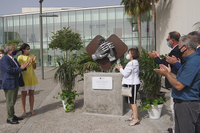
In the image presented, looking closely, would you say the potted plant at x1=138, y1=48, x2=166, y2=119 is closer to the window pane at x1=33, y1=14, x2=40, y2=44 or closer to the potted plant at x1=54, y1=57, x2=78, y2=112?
the potted plant at x1=54, y1=57, x2=78, y2=112

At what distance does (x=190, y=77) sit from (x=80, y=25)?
23.1m

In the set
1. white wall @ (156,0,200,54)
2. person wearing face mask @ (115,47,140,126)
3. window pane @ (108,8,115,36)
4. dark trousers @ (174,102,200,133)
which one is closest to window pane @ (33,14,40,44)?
window pane @ (108,8,115,36)

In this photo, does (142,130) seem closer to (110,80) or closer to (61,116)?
(110,80)

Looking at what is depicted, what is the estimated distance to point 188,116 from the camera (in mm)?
1966

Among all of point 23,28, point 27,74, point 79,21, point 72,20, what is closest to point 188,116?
point 27,74

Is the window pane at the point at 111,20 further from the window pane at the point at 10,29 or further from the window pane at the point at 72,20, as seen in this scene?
the window pane at the point at 10,29

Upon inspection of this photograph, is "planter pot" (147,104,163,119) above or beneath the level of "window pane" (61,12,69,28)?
beneath

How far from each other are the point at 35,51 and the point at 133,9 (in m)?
16.1

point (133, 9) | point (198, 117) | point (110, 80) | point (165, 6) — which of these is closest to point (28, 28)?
point (133, 9)

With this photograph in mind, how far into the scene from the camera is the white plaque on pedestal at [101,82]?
415 cm

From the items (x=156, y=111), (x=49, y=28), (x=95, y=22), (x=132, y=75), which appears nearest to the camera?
(x=132, y=75)

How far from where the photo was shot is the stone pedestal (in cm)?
412

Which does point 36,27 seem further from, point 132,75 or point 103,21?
point 132,75

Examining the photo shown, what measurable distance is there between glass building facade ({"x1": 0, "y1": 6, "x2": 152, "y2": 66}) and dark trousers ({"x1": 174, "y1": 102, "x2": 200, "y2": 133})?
61.8 ft
